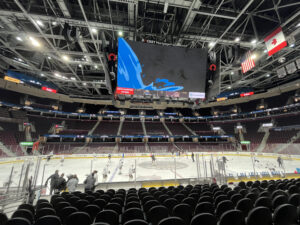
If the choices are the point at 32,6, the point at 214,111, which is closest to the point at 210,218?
the point at 32,6

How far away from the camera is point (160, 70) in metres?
7.37

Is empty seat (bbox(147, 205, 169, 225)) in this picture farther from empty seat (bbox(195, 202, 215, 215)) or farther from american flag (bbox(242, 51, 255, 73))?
american flag (bbox(242, 51, 255, 73))

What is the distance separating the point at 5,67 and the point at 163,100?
20017mm

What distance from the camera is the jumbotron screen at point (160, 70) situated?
23.3 feet

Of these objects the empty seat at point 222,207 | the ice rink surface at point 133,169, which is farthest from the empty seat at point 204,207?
the ice rink surface at point 133,169

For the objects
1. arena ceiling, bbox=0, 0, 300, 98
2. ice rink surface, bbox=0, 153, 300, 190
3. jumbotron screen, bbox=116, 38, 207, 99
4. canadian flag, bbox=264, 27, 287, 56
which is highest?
arena ceiling, bbox=0, 0, 300, 98

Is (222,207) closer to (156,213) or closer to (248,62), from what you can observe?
(156,213)

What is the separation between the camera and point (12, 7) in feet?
27.9

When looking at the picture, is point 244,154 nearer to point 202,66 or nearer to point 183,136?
point 183,136

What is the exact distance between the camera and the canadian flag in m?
7.44

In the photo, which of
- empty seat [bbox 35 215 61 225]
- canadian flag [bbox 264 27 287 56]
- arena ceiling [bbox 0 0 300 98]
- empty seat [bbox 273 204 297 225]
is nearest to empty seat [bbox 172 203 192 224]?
empty seat [bbox 273 204 297 225]

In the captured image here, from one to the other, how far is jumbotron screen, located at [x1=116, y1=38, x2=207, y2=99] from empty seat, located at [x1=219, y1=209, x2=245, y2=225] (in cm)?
595

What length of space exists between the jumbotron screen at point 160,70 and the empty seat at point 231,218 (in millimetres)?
5953

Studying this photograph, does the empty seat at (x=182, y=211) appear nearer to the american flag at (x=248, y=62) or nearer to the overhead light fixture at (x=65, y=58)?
the american flag at (x=248, y=62)
